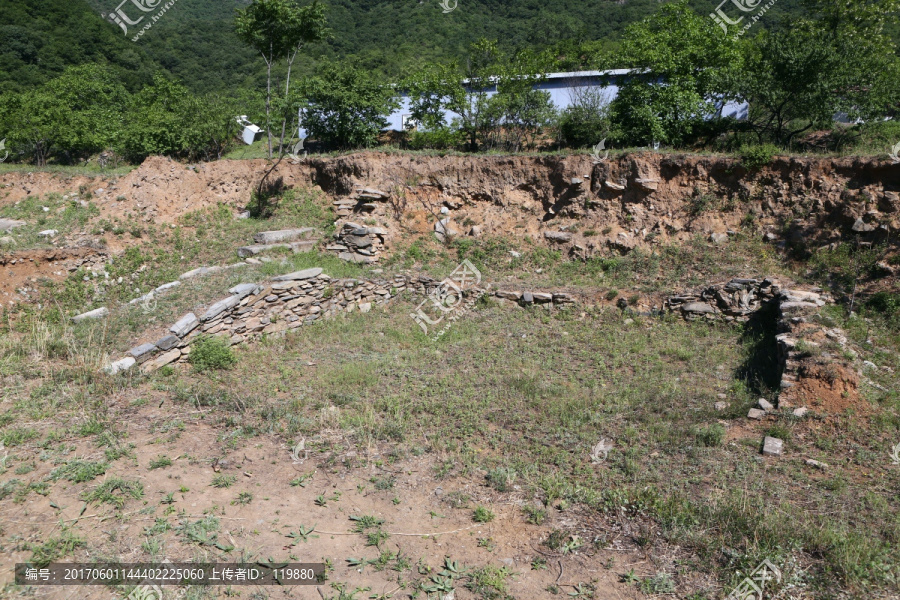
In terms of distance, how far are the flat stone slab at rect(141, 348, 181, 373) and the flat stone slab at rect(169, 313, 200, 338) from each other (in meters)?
0.29

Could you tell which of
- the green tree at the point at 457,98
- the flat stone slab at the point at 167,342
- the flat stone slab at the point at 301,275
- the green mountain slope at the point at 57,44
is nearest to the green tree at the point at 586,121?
the green tree at the point at 457,98

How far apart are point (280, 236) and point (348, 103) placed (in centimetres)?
634

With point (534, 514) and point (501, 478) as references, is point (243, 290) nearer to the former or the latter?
point (501, 478)

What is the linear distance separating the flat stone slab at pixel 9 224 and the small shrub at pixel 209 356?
295 inches

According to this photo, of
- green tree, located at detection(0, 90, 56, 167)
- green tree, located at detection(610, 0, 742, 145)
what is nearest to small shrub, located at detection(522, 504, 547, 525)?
green tree, located at detection(610, 0, 742, 145)

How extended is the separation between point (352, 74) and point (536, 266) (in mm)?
9264

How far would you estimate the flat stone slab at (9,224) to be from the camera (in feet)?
40.3

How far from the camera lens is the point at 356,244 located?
1262 centimetres

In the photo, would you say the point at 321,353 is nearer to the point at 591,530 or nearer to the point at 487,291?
the point at 487,291

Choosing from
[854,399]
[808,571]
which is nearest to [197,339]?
[808,571]

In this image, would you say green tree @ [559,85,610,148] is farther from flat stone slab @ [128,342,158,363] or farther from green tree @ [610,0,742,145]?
flat stone slab @ [128,342,158,363]

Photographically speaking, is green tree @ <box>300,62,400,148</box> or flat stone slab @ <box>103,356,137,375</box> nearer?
flat stone slab @ <box>103,356,137,375</box>

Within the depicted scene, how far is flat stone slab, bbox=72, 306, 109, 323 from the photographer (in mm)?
9070

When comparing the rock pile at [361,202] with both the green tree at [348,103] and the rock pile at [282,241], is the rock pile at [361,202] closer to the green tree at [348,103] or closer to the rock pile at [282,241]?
the rock pile at [282,241]
